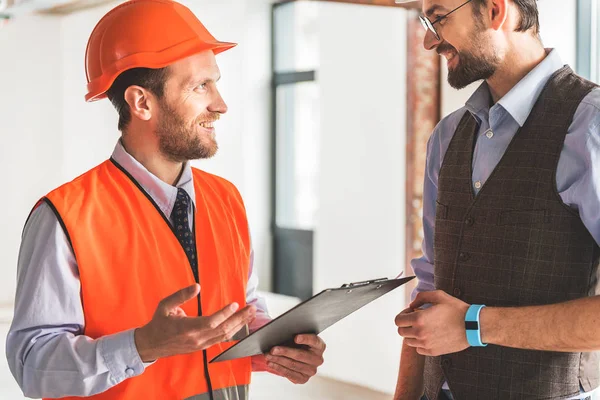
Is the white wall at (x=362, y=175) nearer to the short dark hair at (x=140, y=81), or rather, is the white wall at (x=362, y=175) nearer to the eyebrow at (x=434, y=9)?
the eyebrow at (x=434, y=9)

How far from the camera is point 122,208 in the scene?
1.98 meters

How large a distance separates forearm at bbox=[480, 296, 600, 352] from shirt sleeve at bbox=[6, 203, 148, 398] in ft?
2.53

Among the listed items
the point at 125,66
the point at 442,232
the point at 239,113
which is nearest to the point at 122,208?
the point at 125,66

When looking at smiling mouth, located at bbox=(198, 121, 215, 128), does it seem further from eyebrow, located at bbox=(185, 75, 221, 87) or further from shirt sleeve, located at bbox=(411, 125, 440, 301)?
shirt sleeve, located at bbox=(411, 125, 440, 301)

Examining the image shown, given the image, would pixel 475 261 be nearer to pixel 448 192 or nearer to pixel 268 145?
pixel 448 192

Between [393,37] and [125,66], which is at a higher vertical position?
[393,37]

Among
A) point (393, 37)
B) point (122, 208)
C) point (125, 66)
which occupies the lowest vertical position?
point (122, 208)

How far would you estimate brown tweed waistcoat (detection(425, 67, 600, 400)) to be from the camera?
1777 millimetres

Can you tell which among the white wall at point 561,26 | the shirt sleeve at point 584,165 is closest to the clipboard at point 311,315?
the shirt sleeve at point 584,165

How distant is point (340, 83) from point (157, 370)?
13.5 ft

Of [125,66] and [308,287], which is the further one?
[308,287]

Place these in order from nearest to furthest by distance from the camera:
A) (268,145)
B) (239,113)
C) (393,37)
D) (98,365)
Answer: (98,365) < (393,37) < (239,113) < (268,145)

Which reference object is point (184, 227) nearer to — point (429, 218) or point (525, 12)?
point (429, 218)

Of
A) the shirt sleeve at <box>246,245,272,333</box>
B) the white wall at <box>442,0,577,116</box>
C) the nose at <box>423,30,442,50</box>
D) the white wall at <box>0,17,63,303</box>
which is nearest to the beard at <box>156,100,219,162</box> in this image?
the shirt sleeve at <box>246,245,272,333</box>
